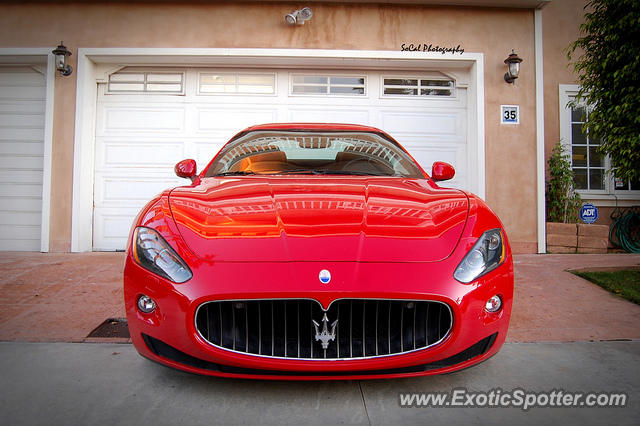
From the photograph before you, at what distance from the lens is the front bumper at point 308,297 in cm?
142

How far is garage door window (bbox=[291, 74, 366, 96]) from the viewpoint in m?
5.88

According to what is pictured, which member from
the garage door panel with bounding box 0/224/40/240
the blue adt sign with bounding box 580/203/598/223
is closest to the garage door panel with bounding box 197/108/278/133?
the garage door panel with bounding box 0/224/40/240

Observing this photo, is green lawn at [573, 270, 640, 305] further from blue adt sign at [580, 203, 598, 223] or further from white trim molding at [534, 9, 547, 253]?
blue adt sign at [580, 203, 598, 223]

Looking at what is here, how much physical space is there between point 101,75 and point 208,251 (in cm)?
549

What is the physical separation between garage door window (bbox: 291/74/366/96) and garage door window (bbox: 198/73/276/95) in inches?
14.7

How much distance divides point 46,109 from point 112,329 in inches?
177

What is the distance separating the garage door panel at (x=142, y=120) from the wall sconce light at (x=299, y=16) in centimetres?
199

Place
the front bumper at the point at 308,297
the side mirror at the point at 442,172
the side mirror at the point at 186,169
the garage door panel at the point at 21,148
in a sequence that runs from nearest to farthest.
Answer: the front bumper at the point at 308,297 < the side mirror at the point at 442,172 < the side mirror at the point at 186,169 < the garage door panel at the point at 21,148

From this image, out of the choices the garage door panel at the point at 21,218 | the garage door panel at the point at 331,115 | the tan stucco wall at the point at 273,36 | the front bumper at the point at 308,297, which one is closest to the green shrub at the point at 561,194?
the tan stucco wall at the point at 273,36

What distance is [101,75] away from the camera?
579cm

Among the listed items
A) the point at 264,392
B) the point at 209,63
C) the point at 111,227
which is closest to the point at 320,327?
the point at 264,392

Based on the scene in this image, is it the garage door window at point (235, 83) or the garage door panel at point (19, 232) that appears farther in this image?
the garage door window at point (235, 83)

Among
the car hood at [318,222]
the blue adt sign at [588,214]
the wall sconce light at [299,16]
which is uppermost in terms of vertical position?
the wall sconce light at [299,16]

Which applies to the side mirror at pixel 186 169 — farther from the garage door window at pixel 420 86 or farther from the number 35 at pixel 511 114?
the number 35 at pixel 511 114
